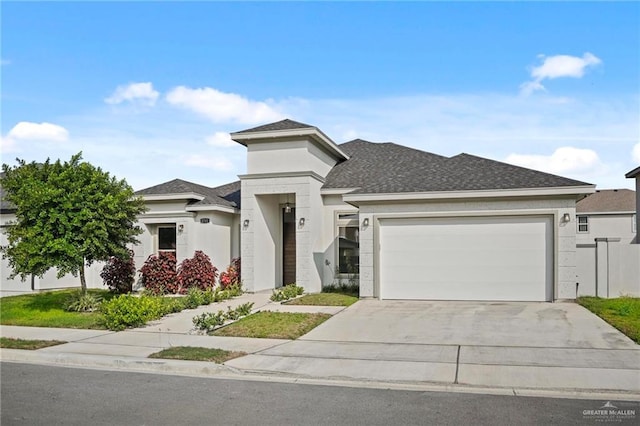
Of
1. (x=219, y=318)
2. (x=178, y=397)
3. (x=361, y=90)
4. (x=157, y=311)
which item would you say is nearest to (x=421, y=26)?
(x=361, y=90)

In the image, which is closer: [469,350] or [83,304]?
[469,350]

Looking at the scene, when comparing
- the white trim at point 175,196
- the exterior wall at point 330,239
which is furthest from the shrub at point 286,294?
the white trim at point 175,196

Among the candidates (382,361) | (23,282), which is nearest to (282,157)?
(23,282)

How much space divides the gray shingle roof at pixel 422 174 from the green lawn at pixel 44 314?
8.34 meters

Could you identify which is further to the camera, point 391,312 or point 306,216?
point 306,216

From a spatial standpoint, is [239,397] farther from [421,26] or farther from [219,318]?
[421,26]

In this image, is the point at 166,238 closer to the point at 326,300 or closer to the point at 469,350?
the point at 326,300

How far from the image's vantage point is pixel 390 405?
21.9 feet

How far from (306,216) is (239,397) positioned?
462 inches

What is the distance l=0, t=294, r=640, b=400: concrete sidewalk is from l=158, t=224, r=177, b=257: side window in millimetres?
9317

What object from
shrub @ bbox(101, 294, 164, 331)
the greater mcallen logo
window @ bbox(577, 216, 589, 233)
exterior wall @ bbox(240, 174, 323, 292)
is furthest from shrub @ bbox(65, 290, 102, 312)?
window @ bbox(577, 216, 589, 233)

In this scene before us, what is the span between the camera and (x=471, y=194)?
15742mm

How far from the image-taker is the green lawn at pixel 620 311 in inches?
440

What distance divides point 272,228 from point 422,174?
20.0ft
